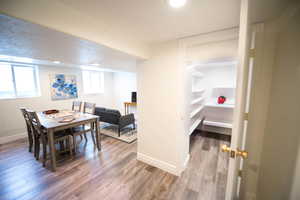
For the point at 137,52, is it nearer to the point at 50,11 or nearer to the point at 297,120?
the point at 50,11

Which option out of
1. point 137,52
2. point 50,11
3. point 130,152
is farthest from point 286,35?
point 130,152

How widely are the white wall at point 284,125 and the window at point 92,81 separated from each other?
5288mm

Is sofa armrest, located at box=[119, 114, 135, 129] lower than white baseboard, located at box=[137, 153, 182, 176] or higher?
higher

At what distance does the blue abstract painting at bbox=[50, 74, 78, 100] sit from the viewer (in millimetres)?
3848

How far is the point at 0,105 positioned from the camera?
2998mm

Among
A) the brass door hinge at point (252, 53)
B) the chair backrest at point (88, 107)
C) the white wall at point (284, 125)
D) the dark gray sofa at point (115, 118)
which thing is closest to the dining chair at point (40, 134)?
the chair backrest at point (88, 107)

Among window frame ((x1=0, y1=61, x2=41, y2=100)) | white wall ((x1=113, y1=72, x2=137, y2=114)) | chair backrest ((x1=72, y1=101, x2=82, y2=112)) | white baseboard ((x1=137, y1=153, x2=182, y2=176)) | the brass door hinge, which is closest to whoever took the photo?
the brass door hinge

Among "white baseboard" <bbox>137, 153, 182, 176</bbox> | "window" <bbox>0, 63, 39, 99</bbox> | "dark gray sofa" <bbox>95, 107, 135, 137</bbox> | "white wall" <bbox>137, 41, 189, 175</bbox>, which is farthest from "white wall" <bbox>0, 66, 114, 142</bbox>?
"white baseboard" <bbox>137, 153, 182, 176</bbox>

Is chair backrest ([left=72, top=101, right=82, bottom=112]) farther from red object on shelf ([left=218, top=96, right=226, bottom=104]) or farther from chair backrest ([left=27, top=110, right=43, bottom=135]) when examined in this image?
red object on shelf ([left=218, top=96, right=226, bottom=104])

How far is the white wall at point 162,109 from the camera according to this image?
1858mm

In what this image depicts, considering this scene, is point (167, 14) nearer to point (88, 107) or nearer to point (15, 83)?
point (88, 107)

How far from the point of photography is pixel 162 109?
203cm

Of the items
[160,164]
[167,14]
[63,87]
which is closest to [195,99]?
[160,164]

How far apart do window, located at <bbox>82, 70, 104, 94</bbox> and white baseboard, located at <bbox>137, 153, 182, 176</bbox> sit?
377 centimetres
